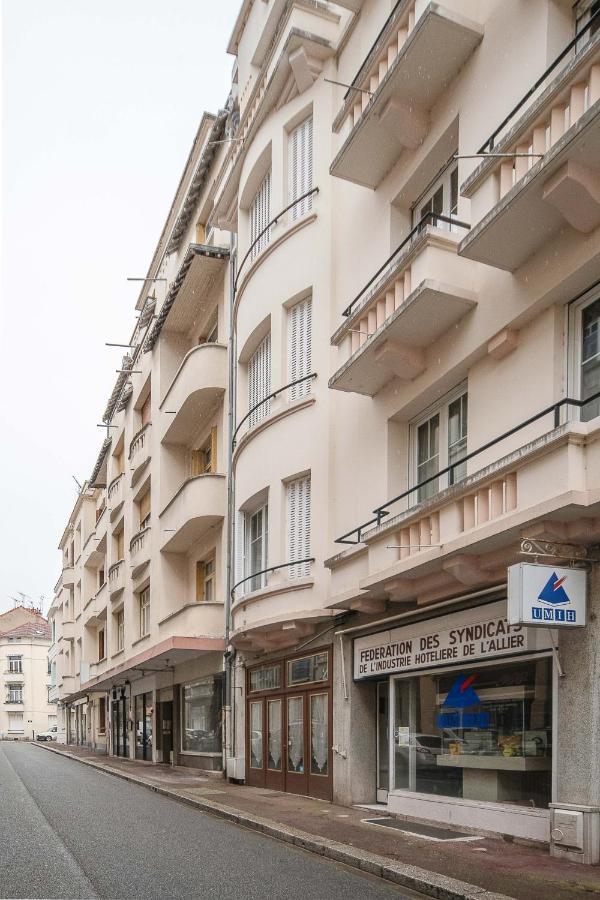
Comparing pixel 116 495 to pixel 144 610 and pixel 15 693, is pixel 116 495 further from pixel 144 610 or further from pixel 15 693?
pixel 15 693

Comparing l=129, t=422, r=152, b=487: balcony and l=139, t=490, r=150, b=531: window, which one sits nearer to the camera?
l=129, t=422, r=152, b=487: balcony

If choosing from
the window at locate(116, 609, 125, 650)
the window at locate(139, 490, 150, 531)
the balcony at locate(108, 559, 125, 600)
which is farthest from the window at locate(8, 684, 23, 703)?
the window at locate(139, 490, 150, 531)

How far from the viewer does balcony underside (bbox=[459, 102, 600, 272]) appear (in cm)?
877

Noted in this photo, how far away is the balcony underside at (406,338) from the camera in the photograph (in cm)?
1172

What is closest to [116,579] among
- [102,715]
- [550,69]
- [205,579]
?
[205,579]

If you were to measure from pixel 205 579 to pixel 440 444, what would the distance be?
14451 mm

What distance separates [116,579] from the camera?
38.1 meters

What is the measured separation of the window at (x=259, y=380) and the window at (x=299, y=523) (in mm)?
2053

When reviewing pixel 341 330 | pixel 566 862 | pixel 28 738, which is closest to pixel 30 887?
pixel 566 862

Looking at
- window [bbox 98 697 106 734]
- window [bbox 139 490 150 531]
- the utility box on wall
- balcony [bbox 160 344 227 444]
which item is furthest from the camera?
window [bbox 98 697 106 734]

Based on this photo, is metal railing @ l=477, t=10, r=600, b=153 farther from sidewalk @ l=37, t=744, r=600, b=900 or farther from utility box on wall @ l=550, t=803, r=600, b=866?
sidewalk @ l=37, t=744, r=600, b=900

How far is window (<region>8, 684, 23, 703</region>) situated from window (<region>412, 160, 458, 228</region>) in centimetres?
9277

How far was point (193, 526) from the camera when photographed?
24.0 metres

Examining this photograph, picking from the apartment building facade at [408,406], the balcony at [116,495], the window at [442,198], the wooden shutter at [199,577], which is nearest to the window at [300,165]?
the apartment building facade at [408,406]
